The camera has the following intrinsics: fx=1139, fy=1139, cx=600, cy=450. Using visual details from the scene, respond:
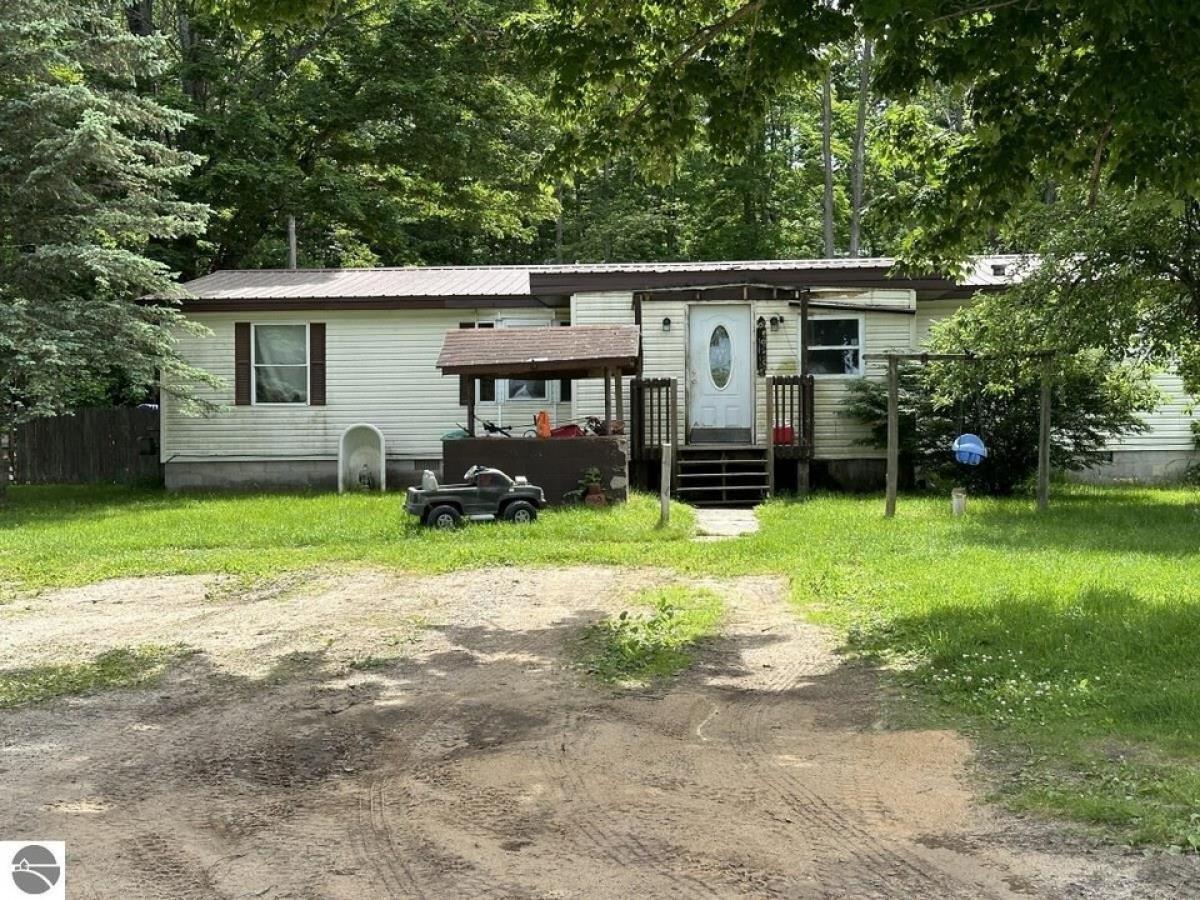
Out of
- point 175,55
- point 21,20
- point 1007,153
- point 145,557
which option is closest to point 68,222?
point 21,20

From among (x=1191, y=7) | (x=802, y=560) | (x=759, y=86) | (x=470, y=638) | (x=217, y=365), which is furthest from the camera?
(x=217, y=365)

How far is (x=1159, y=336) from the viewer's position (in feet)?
41.0

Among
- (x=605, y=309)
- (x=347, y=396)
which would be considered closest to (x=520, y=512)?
(x=605, y=309)

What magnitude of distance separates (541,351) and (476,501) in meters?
2.34

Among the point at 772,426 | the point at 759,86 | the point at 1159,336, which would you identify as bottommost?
the point at 772,426

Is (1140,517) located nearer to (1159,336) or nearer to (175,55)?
(1159,336)

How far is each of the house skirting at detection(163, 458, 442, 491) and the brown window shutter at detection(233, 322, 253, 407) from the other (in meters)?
1.11

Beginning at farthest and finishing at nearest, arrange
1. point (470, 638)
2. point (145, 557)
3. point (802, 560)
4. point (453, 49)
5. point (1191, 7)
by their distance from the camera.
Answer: point (453, 49) < point (145, 557) < point (802, 560) < point (470, 638) < point (1191, 7)

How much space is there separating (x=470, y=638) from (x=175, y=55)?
21.1 meters

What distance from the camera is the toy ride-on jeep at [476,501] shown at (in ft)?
42.0

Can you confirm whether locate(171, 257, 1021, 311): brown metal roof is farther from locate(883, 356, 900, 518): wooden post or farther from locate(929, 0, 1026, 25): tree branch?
locate(929, 0, 1026, 25): tree branch

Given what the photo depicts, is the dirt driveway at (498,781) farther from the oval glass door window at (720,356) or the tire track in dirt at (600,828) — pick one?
the oval glass door window at (720,356)

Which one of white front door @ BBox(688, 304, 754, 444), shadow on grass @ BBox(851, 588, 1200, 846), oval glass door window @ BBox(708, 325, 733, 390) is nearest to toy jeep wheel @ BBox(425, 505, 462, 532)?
white front door @ BBox(688, 304, 754, 444)

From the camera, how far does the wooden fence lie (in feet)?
76.8
